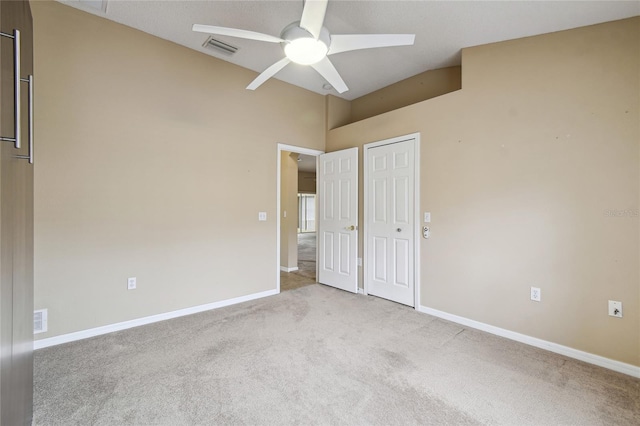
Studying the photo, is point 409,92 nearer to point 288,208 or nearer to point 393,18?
point 393,18

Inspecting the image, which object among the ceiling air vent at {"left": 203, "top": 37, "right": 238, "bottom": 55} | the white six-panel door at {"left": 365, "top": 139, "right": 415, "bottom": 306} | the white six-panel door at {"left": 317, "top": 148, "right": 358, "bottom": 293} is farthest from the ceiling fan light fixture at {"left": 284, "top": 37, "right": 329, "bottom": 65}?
the white six-panel door at {"left": 317, "top": 148, "right": 358, "bottom": 293}

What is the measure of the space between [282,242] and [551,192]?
4.17 meters

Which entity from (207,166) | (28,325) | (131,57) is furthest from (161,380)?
(131,57)

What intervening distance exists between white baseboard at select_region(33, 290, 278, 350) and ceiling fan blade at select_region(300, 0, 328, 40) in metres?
3.00

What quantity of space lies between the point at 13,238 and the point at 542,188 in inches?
137

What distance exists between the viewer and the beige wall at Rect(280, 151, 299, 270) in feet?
17.6

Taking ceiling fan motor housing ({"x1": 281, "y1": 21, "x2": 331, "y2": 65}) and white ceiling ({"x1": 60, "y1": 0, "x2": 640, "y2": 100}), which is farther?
white ceiling ({"x1": 60, "y1": 0, "x2": 640, "y2": 100})

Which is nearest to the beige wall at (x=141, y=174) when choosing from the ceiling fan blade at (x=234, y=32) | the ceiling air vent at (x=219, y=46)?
the ceiling air vent at (x=219, y=46)

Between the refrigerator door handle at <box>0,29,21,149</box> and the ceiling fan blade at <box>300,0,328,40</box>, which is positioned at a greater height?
the ceiling fan blade at <box>300,0,328,40</box>

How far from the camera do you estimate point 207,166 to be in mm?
3287

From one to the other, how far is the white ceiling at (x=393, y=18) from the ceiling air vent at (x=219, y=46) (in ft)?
0.19

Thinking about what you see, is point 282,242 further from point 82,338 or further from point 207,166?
point 82,338

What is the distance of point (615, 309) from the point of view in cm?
215

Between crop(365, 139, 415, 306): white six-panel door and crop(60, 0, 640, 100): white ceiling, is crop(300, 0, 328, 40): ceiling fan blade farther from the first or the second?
crop(365, 139, 415, 306): white six-panel door
